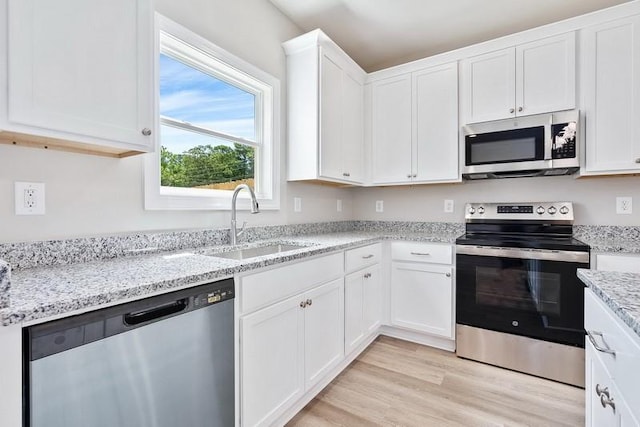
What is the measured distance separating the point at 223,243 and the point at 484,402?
1.82m

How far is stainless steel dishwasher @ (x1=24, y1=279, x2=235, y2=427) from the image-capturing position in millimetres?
790

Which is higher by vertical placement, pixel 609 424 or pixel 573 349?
pixel 609 424

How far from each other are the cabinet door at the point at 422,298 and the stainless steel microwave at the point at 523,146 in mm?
880

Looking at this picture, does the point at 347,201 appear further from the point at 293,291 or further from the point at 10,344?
the point at 10,344

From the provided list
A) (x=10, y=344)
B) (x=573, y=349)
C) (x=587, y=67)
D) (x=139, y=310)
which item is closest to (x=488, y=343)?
(x=573, y=349)

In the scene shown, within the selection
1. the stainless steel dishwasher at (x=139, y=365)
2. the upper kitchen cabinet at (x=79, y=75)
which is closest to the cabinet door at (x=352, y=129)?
the upper kitchen cabinet at (x=79, y=75)

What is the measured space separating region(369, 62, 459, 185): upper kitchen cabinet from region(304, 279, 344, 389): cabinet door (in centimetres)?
132

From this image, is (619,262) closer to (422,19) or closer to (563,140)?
(563,140)

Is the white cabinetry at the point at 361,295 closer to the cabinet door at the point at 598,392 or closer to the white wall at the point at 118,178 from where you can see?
the white wall at the point at 118,178

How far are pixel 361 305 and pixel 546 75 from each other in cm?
214

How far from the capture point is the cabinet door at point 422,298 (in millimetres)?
2402

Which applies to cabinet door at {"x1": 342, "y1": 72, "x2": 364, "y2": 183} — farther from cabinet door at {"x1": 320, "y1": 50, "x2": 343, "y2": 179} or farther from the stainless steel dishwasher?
the stainless steel dishwasher

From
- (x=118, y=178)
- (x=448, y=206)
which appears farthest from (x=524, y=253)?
(x=118, y=178)

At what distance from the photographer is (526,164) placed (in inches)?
89.7
